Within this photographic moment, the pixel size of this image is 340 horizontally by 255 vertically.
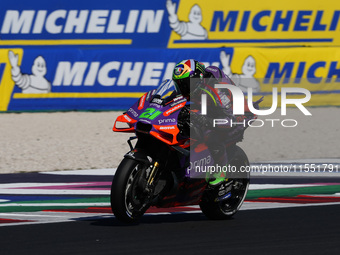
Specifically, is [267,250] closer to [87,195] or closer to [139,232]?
[139,232]

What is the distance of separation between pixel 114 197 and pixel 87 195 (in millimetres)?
3116

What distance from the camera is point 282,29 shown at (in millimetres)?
21062

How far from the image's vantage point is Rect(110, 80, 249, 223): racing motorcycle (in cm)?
662

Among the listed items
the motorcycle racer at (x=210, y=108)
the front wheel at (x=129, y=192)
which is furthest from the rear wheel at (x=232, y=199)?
the front wheel at (x=129, y=192)

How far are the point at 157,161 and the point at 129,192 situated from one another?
0.36m

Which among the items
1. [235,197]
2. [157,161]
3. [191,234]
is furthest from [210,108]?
[191,234]

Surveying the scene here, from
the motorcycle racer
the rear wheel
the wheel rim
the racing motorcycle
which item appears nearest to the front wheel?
the racing motorcycle

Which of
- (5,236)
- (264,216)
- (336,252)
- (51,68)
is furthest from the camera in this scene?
(51,68)

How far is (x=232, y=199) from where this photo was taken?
25.3ft

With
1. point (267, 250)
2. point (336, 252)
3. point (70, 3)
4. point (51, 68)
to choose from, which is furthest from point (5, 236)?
point (70, 3)

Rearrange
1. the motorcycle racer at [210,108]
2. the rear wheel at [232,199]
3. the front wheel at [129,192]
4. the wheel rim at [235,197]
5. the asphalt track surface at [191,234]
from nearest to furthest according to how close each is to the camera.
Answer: the asphalt track surface at [191,234], the front wheel at [129,192], the motorcycle racer at [210,108], the rear wheel at [232,199], the wheel rim at [235,197]

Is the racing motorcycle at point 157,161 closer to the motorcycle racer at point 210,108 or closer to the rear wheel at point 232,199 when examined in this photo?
the motorcycle racer at point 210,108

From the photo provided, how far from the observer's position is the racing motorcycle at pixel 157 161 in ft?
21.7

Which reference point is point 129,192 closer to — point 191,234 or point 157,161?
point 157,161
